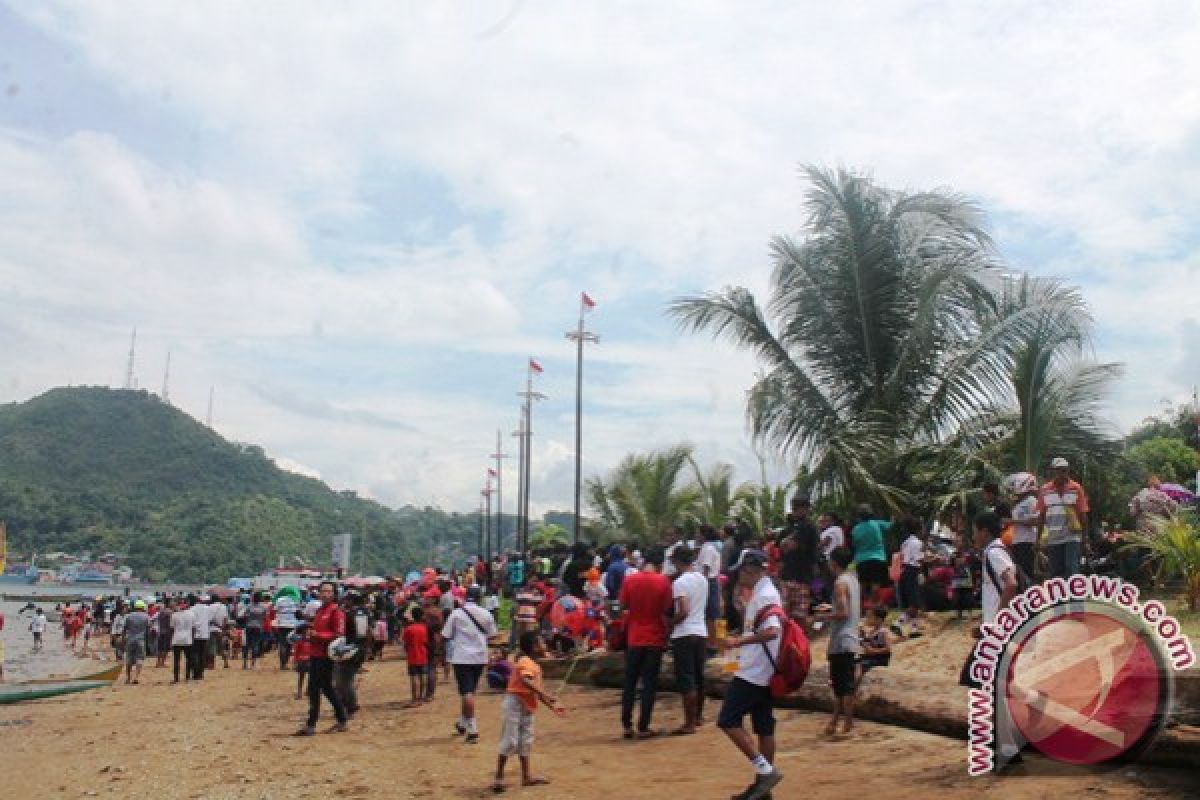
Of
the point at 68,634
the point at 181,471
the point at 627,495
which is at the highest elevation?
the point at 181,471

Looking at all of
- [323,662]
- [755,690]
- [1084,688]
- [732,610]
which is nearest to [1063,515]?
[1084,688]

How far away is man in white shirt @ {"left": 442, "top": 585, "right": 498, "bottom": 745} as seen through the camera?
11.9 metres

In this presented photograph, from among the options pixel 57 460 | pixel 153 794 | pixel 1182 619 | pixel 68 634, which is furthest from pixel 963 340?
pixel 57 460

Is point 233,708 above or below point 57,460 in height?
below

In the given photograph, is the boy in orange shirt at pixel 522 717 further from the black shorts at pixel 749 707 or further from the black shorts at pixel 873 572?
the black shorts at pixel 873 572

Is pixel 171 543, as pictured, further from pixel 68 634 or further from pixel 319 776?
pixel 319 776

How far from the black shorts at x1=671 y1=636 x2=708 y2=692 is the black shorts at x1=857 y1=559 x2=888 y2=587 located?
3204 mm

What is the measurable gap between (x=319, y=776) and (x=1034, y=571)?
287 inches

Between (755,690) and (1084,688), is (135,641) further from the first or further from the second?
(1084,688)

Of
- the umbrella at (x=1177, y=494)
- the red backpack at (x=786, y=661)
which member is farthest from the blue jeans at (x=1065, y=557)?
the red backpack at (x=786, y=661)

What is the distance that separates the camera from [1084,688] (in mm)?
6715

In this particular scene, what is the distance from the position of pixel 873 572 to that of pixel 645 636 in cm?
379

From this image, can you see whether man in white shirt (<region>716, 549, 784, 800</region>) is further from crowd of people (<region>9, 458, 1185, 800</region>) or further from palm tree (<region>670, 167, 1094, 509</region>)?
palm tree (<region>670, 167, 1094, 509</region>)

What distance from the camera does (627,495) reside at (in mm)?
31703
